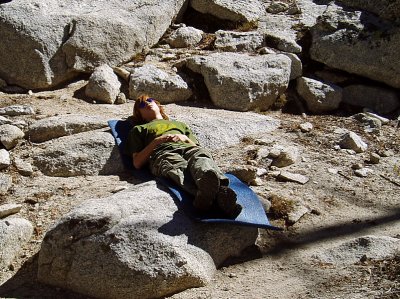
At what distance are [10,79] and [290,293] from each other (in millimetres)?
4359

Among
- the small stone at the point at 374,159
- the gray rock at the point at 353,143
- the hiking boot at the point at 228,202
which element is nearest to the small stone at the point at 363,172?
the small stone at the point at 374,159

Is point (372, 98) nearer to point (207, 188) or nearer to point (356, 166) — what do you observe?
point (356, 166)

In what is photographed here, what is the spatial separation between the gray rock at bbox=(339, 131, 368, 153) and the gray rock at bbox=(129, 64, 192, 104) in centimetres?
185

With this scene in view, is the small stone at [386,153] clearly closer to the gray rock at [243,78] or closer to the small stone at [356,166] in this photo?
the small stone at [356,166]

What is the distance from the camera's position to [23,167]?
16.4 feet

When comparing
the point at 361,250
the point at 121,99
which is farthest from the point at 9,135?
the point at 361,250

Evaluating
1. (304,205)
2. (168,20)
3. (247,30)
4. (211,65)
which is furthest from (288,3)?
(304,205)

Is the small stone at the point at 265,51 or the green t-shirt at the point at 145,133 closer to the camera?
the green t-shirt at the point at 145,133

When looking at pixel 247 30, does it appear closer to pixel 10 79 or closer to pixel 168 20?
pixel 168 20

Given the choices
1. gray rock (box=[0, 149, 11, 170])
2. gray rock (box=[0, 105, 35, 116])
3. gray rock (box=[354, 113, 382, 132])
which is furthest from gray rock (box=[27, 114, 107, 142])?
gray rock (box=[354, 113, 382, 132])

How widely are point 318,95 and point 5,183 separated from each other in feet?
12.5

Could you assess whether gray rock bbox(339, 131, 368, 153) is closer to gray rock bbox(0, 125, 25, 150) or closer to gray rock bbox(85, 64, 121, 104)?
gray rock bbox(85, 64, 121, 104)

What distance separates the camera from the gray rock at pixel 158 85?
21.3 ft

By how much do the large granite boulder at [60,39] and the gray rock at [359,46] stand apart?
2.33 metres
